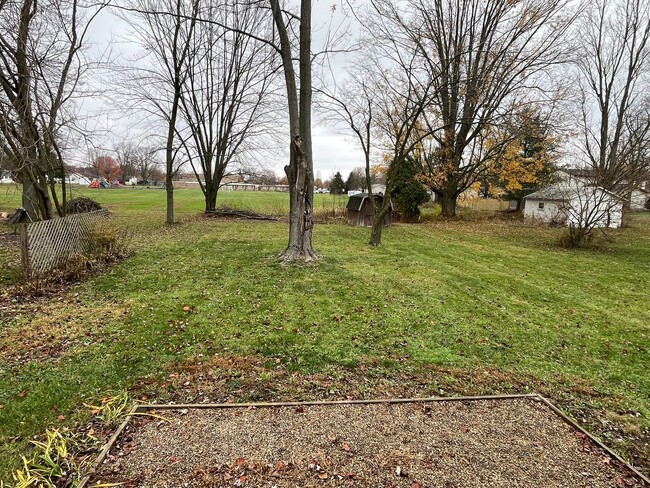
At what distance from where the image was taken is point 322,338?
14.3 ft

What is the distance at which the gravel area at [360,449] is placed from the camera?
2.19 m

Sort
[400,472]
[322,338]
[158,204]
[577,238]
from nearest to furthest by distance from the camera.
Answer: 1. [400,472]
2. [322,338]
3. [577,238]
4. [158,204]

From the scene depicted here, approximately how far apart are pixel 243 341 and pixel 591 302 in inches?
249

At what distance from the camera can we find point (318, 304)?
5.45 metres

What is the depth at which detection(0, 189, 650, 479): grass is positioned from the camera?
317 centimetres

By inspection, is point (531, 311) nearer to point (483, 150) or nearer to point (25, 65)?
point (25, 65)

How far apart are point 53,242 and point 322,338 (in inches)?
217

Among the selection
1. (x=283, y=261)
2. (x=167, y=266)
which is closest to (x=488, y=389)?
(x=283, y=261)

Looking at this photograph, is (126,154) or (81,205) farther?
(81,205)

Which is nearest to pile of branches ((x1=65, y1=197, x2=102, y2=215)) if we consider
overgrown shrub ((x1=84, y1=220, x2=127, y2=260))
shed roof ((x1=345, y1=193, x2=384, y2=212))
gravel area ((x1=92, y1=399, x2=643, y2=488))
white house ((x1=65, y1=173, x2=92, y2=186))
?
white house ((x1=65, y1=173, x2=92, y2=186))

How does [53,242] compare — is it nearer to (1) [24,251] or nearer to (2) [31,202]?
(1) [24,251]

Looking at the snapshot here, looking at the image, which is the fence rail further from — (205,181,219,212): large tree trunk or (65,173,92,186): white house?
(205,181,219,212): large tree trunk

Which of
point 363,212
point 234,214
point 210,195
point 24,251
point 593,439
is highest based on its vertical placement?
point 210,195

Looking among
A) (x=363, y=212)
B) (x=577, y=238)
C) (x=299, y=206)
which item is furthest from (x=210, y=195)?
(x=577, y=238)
